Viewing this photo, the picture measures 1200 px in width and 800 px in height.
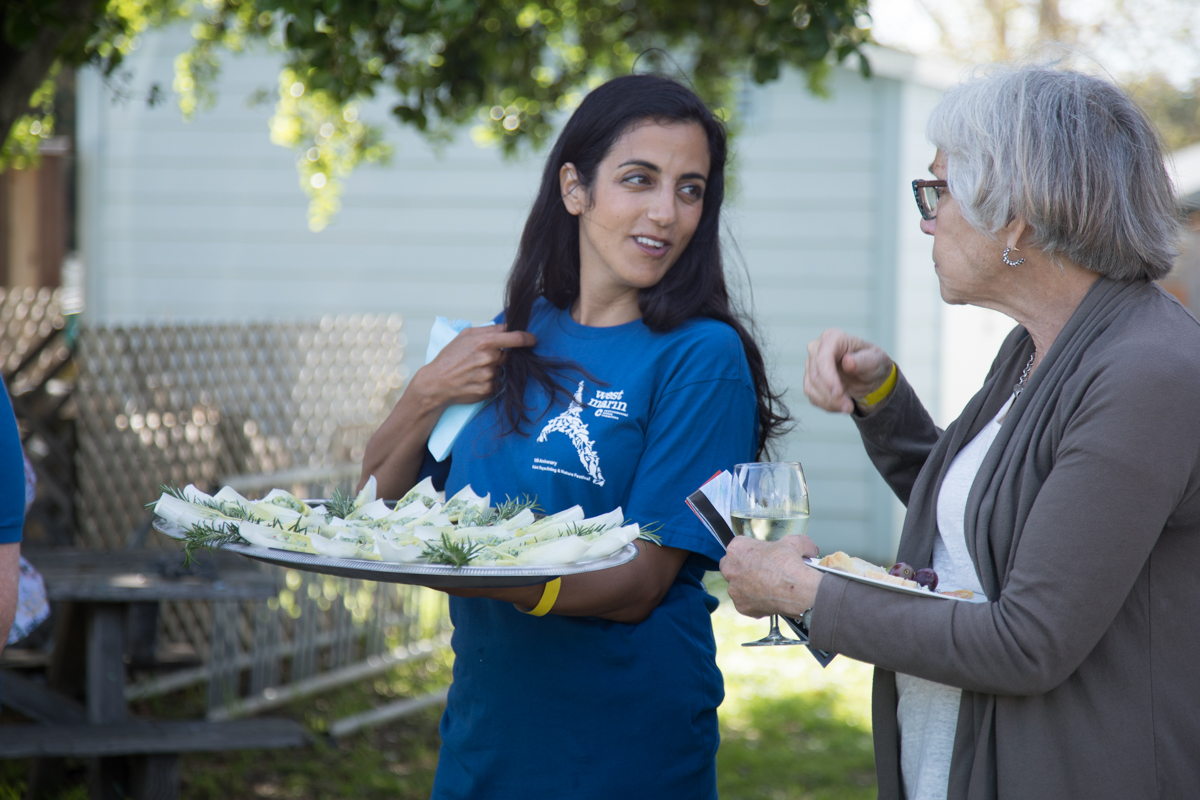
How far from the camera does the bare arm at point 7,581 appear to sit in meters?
2.01

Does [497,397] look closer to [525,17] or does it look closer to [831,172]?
[525,17]

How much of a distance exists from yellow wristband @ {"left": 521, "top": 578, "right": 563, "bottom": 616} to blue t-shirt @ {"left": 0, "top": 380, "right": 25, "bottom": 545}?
1.00m

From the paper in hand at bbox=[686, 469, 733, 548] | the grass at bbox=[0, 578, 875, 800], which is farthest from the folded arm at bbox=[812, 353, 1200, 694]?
the grass at bbox=[0, 578, 875, 800]

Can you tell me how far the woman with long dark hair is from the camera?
2.07m

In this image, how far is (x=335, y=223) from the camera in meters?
10.1

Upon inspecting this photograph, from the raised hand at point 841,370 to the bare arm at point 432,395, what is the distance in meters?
0.65

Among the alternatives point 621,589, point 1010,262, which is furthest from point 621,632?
point 1010,262

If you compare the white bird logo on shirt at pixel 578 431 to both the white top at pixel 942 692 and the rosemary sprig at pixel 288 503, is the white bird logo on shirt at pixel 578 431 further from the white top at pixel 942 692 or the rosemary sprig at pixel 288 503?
the white top at pixel 942 692

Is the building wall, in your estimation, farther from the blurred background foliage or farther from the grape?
the grape

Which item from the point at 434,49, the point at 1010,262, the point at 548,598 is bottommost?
the point at 548,598

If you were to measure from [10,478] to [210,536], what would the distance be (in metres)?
0.56

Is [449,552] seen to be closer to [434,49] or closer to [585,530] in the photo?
[585,530]

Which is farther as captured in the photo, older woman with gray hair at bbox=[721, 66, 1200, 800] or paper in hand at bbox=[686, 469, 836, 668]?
paper in hand at bbox=[686, 469, 836, 668]

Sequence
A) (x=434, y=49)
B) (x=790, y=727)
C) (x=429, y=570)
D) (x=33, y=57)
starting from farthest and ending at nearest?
(x=790, y=727) < (x=434, y=49) < (x=33, y=57) < (x=429, y=570)
